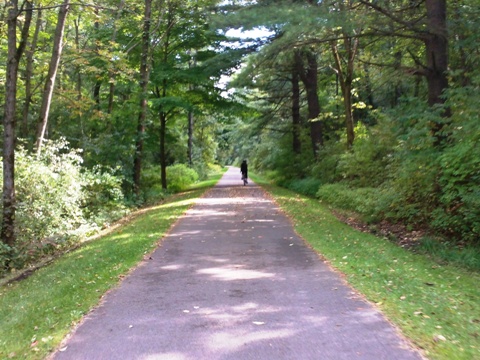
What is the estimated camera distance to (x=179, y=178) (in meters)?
30.8

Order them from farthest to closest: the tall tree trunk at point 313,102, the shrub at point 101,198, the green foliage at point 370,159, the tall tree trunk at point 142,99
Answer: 1. the tall tree trunk at point 313,102
2. the tall tree trunk at point 142,99
3. the green foliage at point 370,159
4. the shrub at point 101,198

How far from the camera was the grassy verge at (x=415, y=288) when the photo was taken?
4.52 metres

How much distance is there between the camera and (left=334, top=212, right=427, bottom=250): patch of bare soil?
1063 centimetres

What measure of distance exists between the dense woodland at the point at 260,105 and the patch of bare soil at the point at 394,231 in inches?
9.3

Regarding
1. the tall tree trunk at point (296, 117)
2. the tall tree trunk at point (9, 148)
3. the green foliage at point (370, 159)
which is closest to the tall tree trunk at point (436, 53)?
the green foliage at point (370, 159)

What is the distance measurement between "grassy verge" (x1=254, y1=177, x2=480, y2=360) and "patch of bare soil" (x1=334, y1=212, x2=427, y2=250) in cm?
59

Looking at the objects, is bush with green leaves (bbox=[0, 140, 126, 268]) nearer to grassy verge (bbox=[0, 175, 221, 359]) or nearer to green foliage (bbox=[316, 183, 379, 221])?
grassy verge (bbox=[0, 175, 221, 359])

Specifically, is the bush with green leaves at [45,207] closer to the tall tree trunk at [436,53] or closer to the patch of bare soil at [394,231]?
the patch of bare soil at [394,231]

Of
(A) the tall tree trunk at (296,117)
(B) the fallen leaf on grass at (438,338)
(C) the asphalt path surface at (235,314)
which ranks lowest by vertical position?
(C) the asphalt path surface at (235,314)

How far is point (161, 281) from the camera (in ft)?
23.4

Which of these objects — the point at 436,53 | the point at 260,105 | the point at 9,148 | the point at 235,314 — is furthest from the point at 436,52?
the point at 260,105

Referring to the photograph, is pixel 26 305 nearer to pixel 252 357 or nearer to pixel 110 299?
pixel 110 299

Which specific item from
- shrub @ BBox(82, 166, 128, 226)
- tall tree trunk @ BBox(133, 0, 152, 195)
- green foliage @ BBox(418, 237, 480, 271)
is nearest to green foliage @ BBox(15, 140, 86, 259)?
shrub @ BBox(82, 166, 128, 226)

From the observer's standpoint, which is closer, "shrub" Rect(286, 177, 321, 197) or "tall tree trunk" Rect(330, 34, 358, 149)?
"tall tree trunk" Rect(330, 34, 358, 149)
